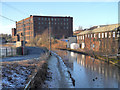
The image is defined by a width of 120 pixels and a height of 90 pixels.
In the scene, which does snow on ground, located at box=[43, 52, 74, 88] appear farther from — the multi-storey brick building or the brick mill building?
the multi-storey brick building

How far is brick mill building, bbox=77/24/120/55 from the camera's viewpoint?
3158 cm

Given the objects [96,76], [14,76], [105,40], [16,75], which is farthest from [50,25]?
[14,76]

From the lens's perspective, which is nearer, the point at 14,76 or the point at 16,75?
the point at 14,76

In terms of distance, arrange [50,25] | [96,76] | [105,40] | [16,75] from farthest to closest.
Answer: [50,25] < [105,40] < [96,76] < [16,75]

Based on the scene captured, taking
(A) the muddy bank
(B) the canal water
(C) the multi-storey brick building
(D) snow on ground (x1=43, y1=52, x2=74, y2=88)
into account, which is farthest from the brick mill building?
(C) the multi-storey brick building

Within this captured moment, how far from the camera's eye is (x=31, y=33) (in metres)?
78.1

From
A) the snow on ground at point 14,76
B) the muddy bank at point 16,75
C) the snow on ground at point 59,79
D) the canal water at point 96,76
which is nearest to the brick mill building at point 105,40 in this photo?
the canal water at point 96,76

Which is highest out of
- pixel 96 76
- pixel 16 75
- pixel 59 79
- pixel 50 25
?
pixel 50 25

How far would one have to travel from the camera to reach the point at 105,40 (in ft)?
116

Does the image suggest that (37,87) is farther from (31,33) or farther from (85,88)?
Answer: (31,33)

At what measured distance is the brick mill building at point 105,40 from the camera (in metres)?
31.6

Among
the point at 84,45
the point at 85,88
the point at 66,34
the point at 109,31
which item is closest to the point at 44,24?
the point at 66,34

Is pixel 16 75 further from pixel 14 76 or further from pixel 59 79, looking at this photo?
pixel 59 79

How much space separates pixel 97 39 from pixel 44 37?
30341 mm
